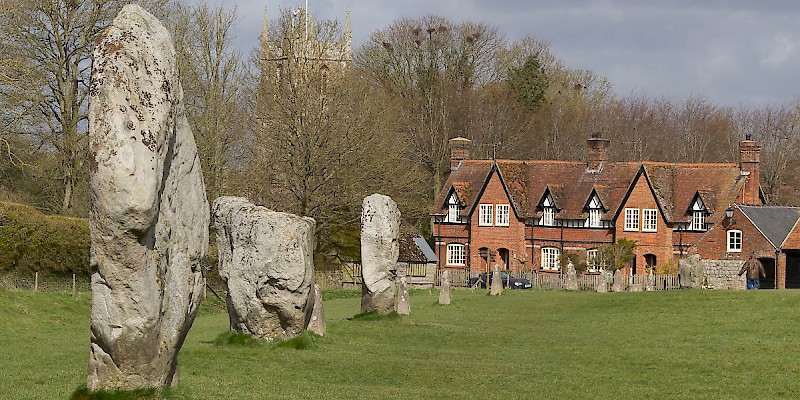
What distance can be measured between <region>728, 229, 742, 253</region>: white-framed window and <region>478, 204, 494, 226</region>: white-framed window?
59.9 feet

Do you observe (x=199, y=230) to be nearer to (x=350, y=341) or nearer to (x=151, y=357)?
(x=151, y=357)

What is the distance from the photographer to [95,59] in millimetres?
12148

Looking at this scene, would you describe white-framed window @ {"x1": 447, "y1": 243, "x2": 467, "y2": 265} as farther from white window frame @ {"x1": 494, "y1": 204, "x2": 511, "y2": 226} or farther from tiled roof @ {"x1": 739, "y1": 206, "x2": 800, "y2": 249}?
tiled roof @ {"x1": 739, "y1": 206, "x2": 800, "y2": 249}

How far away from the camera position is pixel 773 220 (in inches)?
2237

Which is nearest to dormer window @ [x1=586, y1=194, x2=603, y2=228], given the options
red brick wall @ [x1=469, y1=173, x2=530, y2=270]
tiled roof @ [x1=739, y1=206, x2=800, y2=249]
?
red brick wall @ [x1=469, y1=173, x2=530, y2=270]

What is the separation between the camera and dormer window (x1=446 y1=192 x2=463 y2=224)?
72.8m

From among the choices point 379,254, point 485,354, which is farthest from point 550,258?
point 485,354

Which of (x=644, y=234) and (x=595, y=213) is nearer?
(x=644, y=234)

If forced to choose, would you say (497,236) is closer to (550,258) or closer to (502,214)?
(502,214)


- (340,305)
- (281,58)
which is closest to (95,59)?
(340,305)

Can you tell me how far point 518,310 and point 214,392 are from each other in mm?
22467

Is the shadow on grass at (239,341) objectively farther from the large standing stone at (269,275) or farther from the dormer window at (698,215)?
the dormer window at (698,215)

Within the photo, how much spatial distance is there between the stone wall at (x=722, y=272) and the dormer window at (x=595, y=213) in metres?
11.8

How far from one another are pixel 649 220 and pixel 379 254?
1578 inches
